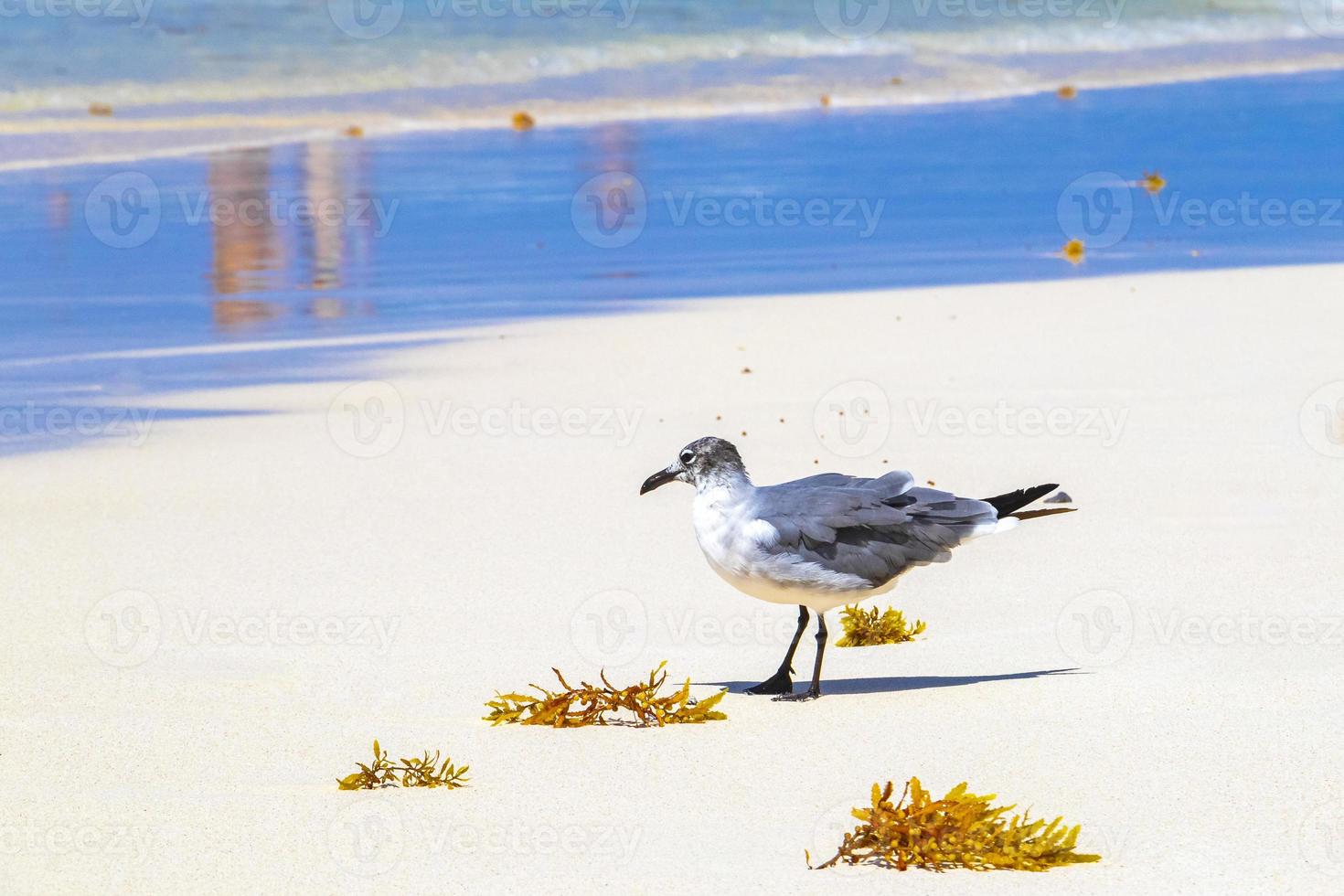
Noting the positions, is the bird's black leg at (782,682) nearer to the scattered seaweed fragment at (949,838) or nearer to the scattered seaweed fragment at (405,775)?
the scattered seaweed fragment at (405,775)

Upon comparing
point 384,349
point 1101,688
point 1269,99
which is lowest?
point 1101,688

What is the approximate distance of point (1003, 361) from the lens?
10.6 m

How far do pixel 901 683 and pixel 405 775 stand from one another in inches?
67.7

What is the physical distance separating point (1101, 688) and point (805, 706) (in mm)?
895

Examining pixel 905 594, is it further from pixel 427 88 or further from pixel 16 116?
pixel 427 88

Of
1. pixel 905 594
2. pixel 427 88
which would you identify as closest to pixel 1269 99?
pixel 427 88

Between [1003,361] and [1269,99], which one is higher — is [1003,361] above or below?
below
